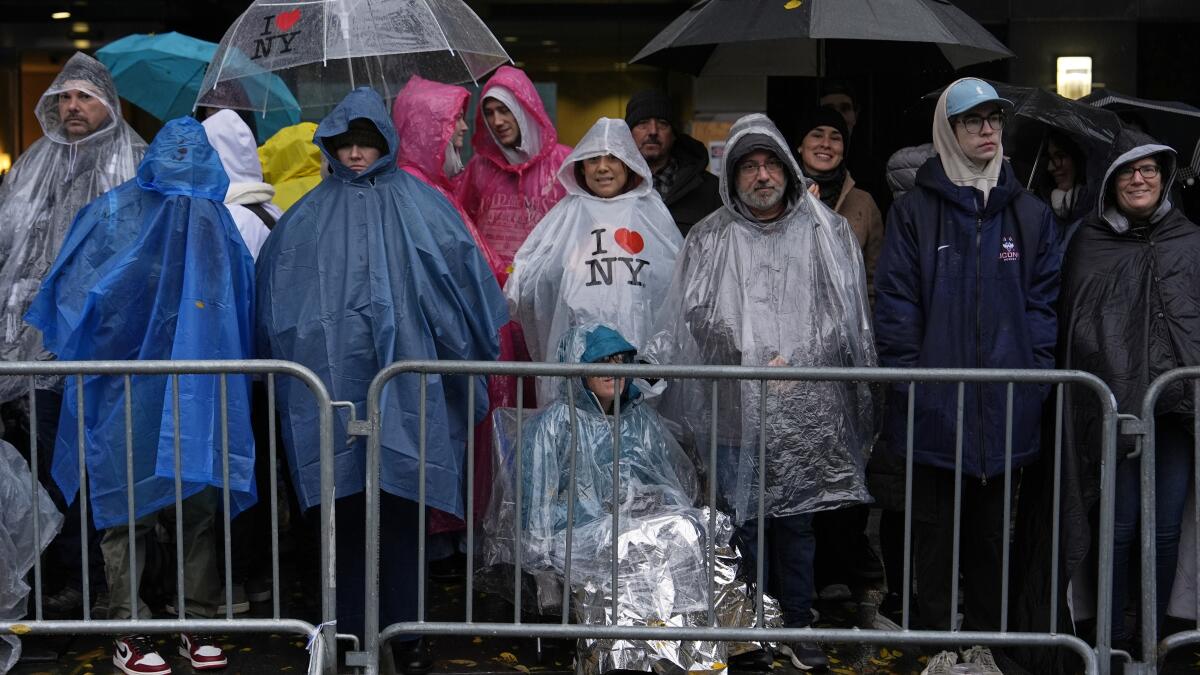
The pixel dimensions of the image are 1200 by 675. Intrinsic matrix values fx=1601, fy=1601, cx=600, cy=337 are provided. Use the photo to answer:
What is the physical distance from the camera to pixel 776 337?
6234 millimetres

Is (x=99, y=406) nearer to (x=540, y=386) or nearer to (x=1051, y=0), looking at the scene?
(x=540, y=386)

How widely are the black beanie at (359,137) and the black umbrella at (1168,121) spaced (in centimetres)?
324

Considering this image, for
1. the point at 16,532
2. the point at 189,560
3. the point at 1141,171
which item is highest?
the point at 1141,171

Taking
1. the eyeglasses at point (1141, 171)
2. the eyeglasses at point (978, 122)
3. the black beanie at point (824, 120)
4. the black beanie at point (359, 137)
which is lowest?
the eyeglasses at point (1141, 171)

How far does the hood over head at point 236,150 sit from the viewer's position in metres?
7.08

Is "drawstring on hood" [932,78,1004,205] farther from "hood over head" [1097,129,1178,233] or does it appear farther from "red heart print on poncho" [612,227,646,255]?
"red heart print on poncho" [612,227,646,255]

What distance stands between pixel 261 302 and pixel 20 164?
1.60m

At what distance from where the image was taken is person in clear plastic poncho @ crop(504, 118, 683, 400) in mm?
6801

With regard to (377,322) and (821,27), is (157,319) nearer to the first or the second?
(377,322)

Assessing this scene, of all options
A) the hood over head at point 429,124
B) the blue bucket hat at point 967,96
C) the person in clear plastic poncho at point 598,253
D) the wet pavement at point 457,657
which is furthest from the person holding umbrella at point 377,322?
the blue bucket hat at point 967,96

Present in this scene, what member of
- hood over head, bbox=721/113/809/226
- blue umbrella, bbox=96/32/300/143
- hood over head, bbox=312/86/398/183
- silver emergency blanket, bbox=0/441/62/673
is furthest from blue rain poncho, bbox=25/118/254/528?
blue umbrella, bbox=96/32/300/143

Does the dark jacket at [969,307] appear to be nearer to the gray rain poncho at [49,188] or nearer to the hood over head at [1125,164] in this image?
the hood over head at [1125,164]

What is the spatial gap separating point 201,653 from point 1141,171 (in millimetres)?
4004

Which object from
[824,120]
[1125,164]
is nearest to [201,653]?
[824,120]
